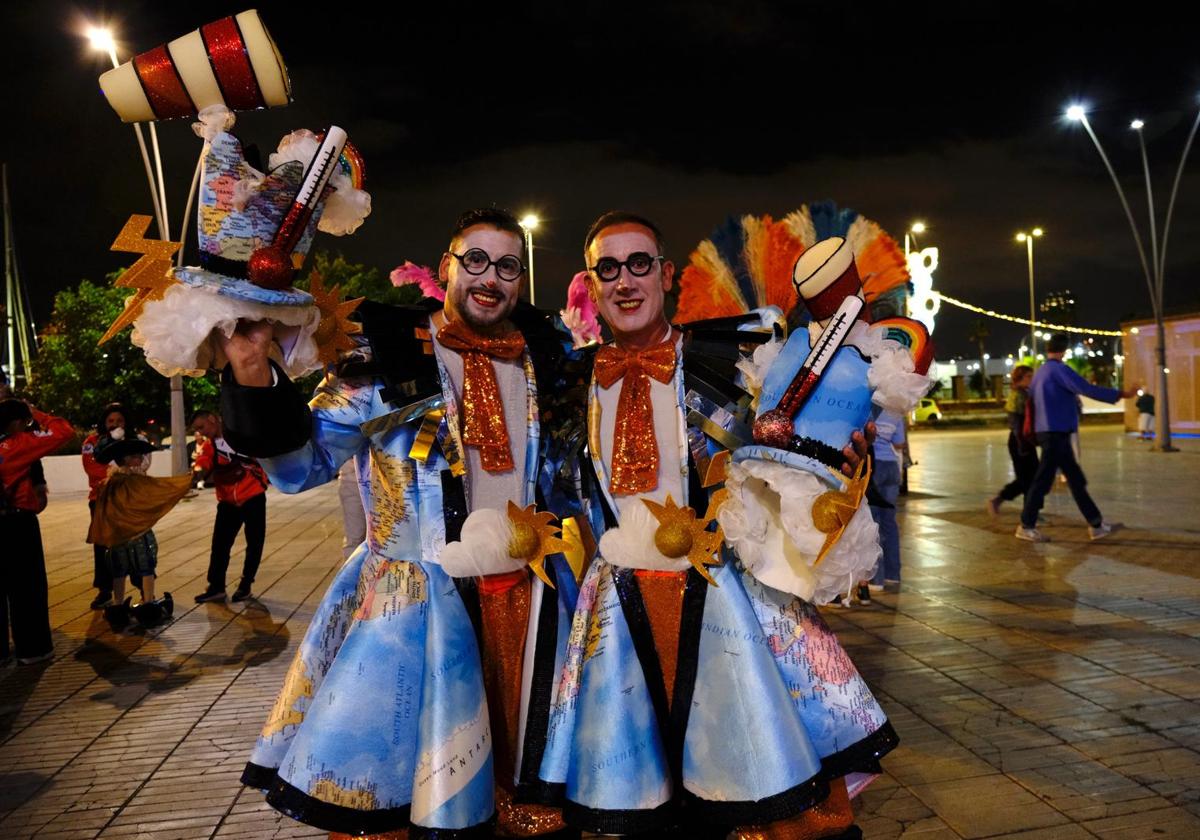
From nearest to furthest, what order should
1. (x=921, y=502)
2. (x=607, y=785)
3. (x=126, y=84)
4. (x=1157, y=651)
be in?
(x=126, y=84)
(x=607, y=785)
(x=1157, y=651)
(x=921, y=502)

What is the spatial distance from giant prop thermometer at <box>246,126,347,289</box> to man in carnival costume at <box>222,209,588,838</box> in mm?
159

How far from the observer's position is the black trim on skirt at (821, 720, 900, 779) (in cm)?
259

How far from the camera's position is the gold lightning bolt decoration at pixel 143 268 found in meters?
2.37

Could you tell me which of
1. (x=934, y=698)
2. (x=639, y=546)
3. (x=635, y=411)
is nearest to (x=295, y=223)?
(x=635, y=411)

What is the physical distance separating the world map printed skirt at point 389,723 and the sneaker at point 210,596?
5.66 meters

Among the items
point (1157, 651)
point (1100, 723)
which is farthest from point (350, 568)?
point (1157, 651)

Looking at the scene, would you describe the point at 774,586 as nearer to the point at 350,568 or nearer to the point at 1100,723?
the point at 350,568

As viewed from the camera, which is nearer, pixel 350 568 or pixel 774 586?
pixel 774 586

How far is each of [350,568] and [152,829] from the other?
1545 millimetres

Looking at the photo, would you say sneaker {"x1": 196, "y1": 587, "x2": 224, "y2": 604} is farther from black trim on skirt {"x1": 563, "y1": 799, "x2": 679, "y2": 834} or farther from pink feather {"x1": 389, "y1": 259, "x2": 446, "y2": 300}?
black trim on skirt {"x1": 563, "y1": 799, "x2": 679, "y2": 834}

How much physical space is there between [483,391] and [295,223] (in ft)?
2.54

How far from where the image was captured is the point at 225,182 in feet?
8.01

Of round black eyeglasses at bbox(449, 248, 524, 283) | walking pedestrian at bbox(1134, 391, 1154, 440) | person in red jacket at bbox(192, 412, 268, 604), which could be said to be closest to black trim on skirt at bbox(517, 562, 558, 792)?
round black eyeglasses at bbox(449, 248, 524, 283)

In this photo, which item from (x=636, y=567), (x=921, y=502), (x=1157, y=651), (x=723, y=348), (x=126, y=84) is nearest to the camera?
(x=126, y=84)
